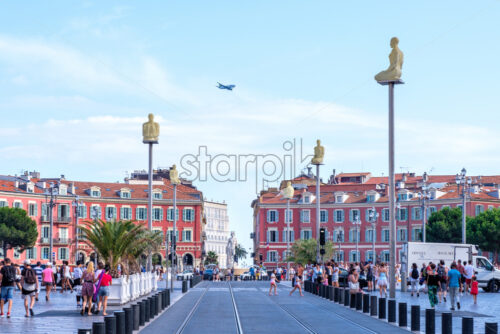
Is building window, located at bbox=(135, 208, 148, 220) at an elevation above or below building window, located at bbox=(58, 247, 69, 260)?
above

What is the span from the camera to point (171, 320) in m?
25.2

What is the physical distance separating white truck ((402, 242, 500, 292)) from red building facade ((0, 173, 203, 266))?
58.6 meters

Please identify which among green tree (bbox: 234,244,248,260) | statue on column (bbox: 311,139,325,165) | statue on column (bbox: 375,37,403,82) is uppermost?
statue on column (bbox: 375,37,403,82)

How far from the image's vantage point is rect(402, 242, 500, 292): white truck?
50062 mm

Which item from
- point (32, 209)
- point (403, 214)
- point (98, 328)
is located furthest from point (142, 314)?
point (403, 214)

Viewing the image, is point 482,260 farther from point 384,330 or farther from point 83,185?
point 83,185

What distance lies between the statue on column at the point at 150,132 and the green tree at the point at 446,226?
196 feet

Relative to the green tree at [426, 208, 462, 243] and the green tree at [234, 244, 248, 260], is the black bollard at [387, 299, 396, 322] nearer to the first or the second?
the green tree at [426, 208, 462, 243]

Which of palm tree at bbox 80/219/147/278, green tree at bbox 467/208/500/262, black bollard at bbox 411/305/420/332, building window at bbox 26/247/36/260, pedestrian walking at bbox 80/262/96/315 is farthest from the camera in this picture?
building window at bbox 26/247/36/260

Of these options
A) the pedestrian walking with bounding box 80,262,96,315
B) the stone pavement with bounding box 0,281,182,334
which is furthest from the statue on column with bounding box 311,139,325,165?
the pedestrian walking with bounding box 80,262,96,315

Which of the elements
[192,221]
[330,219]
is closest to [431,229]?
[330,219]

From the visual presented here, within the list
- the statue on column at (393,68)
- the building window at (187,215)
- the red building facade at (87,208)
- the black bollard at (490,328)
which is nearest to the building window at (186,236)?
the red building facade at (87,208)

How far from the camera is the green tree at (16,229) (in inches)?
3634

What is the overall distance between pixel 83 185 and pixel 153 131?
252 ft
